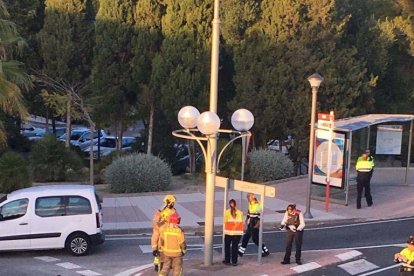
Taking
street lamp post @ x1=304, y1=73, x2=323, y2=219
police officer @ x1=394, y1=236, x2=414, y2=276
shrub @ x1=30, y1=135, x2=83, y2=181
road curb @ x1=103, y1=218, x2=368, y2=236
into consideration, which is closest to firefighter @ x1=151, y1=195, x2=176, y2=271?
police officer @ x1=394, y1=236, x2=414, y2=276

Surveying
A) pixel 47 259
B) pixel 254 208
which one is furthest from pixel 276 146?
pixel 47 259

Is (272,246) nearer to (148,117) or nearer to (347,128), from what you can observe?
(347,128)

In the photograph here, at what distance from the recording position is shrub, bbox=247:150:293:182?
96.8ft

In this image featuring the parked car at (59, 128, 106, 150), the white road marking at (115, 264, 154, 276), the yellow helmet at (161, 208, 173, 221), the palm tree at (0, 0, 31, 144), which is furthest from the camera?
the parked car at (59, 128, 106, 150)

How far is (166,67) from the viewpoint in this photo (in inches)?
1266

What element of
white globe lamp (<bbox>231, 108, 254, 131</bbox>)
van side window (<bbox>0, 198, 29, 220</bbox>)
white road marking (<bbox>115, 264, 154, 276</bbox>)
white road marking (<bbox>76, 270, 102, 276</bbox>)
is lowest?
white road marking (<bbox>76, 270, 102, 276</bbox>)

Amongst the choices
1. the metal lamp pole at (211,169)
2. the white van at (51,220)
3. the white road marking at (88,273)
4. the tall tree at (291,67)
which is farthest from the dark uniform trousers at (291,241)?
the tall tree at (291,67)

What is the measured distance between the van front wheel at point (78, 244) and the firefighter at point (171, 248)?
414cm

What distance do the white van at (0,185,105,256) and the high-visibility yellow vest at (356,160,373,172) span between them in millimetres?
9423

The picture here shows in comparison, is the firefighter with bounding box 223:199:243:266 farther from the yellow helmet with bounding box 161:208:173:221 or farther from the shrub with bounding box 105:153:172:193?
the shrub with bounding box 105:153:172:193

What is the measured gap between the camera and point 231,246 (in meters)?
15.5

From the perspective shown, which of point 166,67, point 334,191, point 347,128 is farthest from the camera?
point 166,67

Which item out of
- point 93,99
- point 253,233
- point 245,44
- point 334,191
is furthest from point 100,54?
point 253,233

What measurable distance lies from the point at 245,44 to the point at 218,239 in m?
15.6
